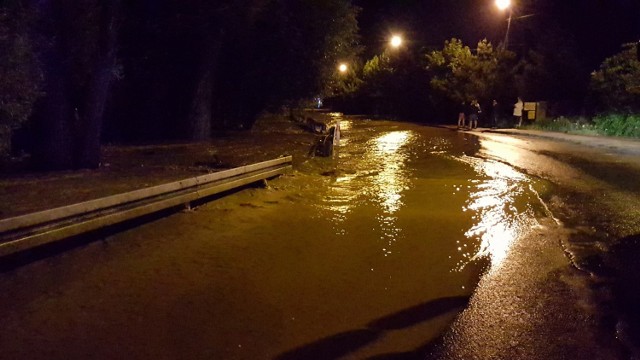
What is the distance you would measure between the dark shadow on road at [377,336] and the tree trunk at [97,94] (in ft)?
34.6

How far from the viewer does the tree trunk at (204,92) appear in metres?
20.2

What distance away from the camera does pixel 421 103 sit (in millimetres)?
47906

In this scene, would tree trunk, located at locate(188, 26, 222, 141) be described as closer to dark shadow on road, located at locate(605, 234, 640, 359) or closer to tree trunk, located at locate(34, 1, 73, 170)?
tree trunk, located at locate(34, 1, 73, 170)

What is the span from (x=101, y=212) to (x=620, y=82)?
94.1ft

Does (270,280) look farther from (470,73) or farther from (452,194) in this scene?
(470,73)

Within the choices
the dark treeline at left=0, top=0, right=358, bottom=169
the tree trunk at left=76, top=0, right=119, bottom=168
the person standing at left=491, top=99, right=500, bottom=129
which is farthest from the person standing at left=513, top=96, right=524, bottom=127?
the tree trunk at left=76, top=0, right=119, bottom=168

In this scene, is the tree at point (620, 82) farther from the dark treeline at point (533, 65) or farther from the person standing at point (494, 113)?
the person standing at point (494, 113)

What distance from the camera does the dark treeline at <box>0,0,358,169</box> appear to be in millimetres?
11871

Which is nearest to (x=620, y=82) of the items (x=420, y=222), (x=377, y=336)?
(x=420, y=222)

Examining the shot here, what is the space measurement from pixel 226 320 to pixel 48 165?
10.0 metres

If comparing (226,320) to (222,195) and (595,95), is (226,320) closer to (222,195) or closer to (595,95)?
(222,195)

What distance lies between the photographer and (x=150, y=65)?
21172 millimetres

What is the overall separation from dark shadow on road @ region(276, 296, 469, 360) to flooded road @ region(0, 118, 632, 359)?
0.02m

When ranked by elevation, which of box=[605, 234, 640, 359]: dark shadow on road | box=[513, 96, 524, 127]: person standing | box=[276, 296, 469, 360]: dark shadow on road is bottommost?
box=[276, 296, 469, 360]: dark shadow on road
